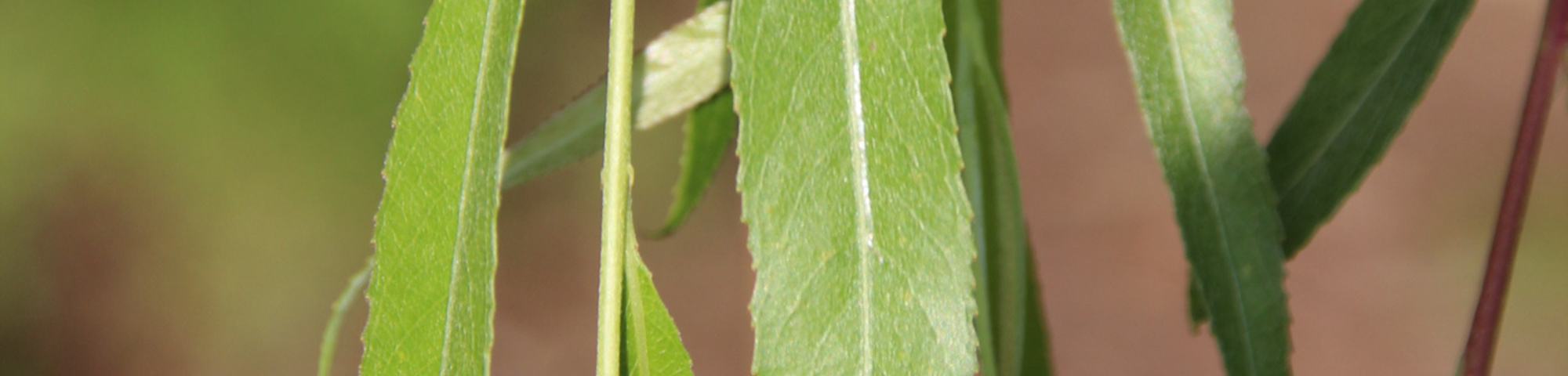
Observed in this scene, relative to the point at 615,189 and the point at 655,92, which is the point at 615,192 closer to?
the point at 615,189

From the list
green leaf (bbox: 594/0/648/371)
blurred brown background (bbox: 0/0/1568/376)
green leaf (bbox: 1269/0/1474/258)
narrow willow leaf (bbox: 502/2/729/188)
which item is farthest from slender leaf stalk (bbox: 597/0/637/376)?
blurred brown background (bbox: 0/0/1568/376)

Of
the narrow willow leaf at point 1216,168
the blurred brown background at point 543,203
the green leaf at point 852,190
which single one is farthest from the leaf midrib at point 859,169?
the blurred brown background at point 543,203

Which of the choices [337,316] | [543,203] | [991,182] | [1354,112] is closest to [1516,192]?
[1354,112]

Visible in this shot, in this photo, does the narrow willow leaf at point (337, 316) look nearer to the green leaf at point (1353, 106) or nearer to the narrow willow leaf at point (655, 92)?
the narrow willow leaf at point (655, 92)

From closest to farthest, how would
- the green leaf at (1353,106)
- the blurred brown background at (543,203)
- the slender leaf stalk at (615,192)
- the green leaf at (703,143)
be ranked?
the slender leaf stalk at (615,192) < the green leaf at (1353,106) < the green leaf at (703,143) < the blurred brown background at (543,203)

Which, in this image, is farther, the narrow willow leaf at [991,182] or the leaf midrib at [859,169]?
the narrow willow leaf at [991,182]

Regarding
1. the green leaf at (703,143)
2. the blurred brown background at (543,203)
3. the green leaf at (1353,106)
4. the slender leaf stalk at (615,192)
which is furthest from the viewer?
the blurred brown background at (543,203)

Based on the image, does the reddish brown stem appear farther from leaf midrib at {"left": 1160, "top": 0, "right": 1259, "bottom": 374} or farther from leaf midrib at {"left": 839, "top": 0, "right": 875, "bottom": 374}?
leaf midrib at {"left": 839, "top": 0, "right": 875, "bottom": 374}

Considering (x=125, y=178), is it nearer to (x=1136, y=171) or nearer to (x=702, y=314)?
(x=702, y=314)
